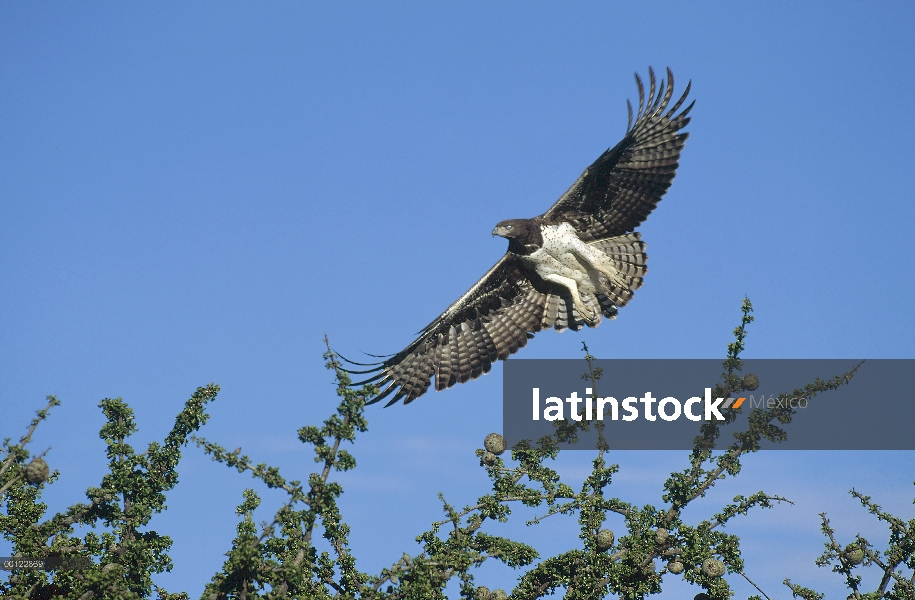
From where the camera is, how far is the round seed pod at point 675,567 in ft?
31.1

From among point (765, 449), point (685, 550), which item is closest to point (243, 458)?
point (685, 550)

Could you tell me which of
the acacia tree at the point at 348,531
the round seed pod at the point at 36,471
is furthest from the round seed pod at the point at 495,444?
the round seed pod at the point at 36,471

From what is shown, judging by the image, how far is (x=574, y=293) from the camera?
44.1 feet

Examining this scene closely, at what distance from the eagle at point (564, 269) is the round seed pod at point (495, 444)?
114 inches

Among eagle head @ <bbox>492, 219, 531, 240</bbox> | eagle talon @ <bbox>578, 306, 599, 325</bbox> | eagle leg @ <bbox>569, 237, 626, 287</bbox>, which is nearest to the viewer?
eagle head @ <bbox>492, 219, 531, 240</bbox>

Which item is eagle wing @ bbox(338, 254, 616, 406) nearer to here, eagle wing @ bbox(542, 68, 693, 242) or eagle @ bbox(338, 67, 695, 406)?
eagle @ bbox(338, 67, 695, 406)

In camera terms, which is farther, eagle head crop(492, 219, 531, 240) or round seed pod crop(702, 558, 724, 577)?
eagle head crop(492, 219, 531, 240)

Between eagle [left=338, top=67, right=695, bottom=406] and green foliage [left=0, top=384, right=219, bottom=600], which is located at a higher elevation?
eagle [left=338, top=67, right=695, bottom=406]

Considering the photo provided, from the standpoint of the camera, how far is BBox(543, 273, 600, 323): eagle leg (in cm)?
1334

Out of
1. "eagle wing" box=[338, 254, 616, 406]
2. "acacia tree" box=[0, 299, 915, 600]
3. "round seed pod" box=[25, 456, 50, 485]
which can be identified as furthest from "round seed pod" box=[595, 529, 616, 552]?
"round seed pod" box=[25, 456, 50, 485]

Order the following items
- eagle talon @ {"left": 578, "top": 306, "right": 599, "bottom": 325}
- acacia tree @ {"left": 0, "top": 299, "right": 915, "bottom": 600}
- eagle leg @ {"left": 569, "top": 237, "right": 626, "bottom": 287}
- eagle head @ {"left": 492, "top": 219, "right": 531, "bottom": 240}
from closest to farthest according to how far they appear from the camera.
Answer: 1. acacia tree @ {"left": 0, "top": 299, "right": 915, "bottom": 600}
2. eagle head @ {"left": 492, "top": 219, "right": 531, "bottom": 240}
3. eagle leg @ {"left": 569, "top": 237, "right": 626, "bottom": 287}
4. eagle talon @ {"left": 578, "top": 306, "right": 599, "bottom": 325}

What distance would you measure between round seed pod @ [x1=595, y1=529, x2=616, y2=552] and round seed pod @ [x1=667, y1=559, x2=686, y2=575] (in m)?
0.57

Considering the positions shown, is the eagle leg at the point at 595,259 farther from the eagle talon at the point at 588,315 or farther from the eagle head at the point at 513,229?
the eagle head at the point at 513,229

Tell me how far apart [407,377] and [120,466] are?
15.6ft
